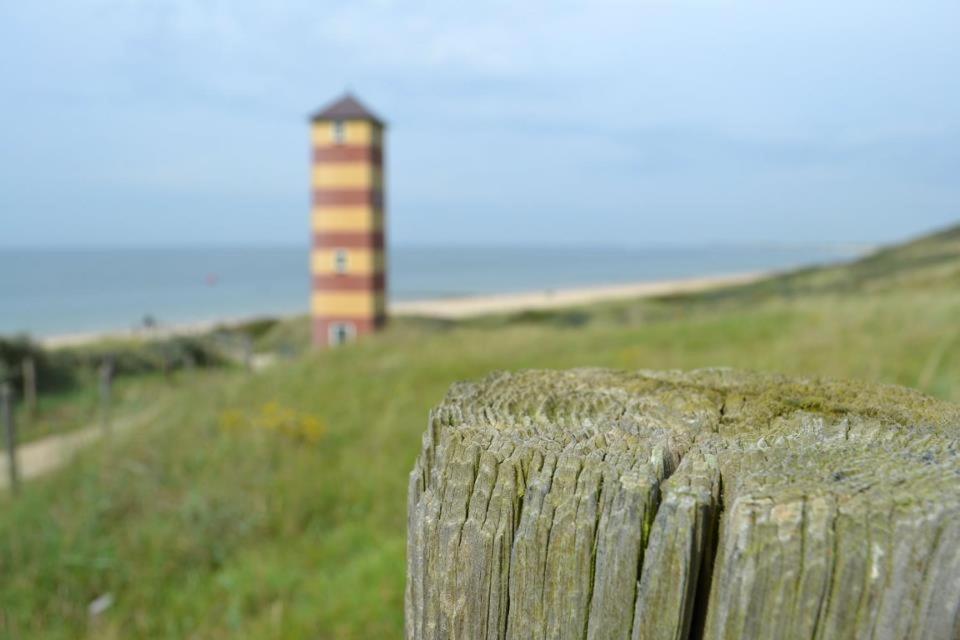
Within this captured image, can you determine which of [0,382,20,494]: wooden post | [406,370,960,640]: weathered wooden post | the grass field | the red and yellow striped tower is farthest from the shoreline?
[406,370,960,640]: weathered wooden post

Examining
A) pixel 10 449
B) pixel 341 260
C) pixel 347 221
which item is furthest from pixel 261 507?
pixel 341 260

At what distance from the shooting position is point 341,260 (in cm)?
1900

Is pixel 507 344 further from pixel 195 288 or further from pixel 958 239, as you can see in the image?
pixel 195 288

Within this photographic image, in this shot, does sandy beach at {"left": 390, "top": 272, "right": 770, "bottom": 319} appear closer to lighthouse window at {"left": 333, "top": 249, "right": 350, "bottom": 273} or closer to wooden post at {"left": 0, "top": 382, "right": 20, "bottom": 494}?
lighthouse window at {"left": 333, "top": 249, "right": 350, "bottom": 273}

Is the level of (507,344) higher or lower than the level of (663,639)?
lower

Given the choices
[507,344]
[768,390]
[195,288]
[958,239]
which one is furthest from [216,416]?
[195,288]

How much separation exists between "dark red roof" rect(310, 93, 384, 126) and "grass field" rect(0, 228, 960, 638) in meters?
11.3

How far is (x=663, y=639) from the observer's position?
0.82 metres

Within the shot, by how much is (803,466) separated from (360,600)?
3.15 meters

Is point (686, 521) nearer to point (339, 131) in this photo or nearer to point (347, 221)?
point (347, 221)

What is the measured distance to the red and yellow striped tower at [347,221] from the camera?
18328mm

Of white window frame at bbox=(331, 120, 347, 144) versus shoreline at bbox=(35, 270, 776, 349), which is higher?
white window frame at bbox=(331, 120, 347, 144)

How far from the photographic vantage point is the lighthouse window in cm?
1897

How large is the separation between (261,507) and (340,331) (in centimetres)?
1490
